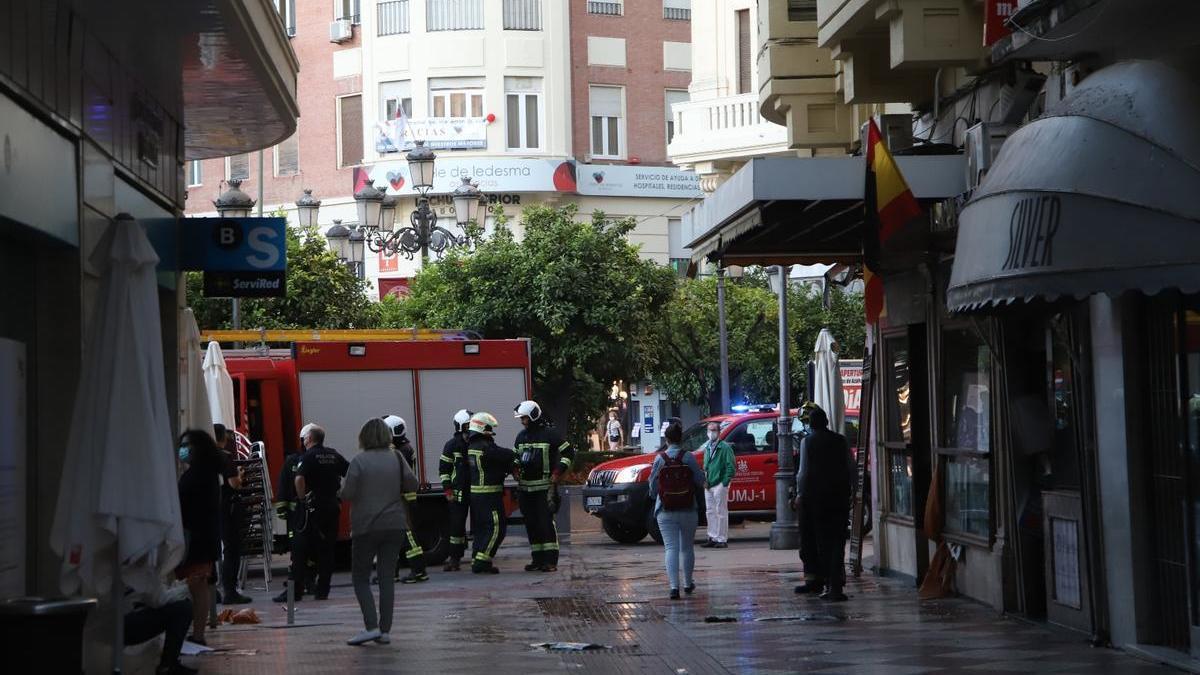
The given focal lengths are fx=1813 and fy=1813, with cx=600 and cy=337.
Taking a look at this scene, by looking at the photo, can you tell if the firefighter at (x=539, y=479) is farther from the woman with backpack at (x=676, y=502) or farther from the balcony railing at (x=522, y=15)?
the balcony railing at (x=522, y=15)

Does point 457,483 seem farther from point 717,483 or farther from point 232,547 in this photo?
point 717,483

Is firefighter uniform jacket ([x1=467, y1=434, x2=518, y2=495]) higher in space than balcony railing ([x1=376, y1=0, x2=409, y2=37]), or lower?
lower

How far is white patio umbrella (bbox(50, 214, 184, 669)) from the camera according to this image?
878 cm

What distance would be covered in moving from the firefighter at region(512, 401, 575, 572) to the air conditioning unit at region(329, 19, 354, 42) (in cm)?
3153

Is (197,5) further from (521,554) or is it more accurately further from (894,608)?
(521,554)

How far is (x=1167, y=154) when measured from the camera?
398 inches

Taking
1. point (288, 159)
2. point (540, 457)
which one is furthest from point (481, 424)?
point (288, 159)

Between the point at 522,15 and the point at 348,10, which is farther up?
the point at 348,10

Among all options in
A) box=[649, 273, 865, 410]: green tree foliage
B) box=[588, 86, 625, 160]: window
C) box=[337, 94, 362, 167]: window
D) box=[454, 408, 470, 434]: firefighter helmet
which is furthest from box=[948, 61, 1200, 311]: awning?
box=[337, 94, 362, 167]: window

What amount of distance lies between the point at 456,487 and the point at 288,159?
106ft

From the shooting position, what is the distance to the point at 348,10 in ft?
169

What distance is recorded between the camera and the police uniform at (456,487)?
2112 centimetres

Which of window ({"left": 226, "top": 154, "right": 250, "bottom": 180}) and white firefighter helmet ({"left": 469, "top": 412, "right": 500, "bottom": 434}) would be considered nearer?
white firefighter helmet ({"left": 469, "top": 412, "right": 500, "bottom": 434})

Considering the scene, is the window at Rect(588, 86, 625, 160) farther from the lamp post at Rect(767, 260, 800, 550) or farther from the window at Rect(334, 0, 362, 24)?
the lamp post at Rect(767, 260, 800, 550)
